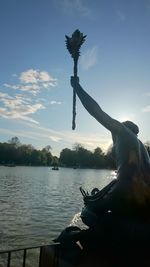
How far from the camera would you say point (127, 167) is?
666 centimetres

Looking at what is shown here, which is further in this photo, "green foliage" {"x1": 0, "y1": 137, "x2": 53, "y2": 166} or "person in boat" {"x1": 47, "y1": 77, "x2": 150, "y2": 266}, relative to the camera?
"green foliage" {"x1": 0, "y1": 137, "x2": 53, "y2": 166}

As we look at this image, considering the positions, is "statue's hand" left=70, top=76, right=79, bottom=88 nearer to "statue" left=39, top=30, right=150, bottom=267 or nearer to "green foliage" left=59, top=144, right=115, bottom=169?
"statue" left=39, top=30, right=150, bottom=267

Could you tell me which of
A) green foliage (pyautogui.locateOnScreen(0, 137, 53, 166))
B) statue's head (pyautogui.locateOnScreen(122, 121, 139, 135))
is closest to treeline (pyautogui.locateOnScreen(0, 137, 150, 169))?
green foliage (pyautogui.locateOnScreen(0, 137, 53, 166))

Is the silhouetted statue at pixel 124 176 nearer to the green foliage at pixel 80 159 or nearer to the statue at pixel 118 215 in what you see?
the statue at pixel 118 215

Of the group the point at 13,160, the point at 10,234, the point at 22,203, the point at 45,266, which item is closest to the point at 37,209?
the point at 22,203

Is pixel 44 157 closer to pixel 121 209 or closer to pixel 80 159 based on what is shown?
pixel 80 159

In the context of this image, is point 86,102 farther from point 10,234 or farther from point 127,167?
point 10,234

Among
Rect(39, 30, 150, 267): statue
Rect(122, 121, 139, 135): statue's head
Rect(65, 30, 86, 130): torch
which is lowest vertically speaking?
Rect(39, 30, 150, 267): statue

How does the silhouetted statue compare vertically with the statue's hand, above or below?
below

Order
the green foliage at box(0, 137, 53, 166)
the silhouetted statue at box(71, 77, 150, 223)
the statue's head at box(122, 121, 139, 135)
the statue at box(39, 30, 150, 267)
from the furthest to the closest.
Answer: the green foliage at box(0, 137, 53, 166), the statue's head at box(122, 121, 139, 135), the silhouetted statue at box(71, 77, 150, 223), the statue at box(39, 30, 150, 267)

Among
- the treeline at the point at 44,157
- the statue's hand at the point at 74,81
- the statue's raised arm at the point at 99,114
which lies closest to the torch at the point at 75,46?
the statue's hand at the point at 74,81

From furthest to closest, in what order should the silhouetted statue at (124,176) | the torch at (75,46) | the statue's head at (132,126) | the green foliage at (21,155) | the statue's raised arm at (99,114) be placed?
the green foliage at (21,155) → the statue's head at (132,126) → the torch at (75,46) → the statue's raised arm at (99,114) → the silhouetted statue at (124,176)

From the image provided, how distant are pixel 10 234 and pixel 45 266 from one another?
11505mm

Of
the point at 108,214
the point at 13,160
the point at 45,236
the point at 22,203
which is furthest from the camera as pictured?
the point at 13,160
